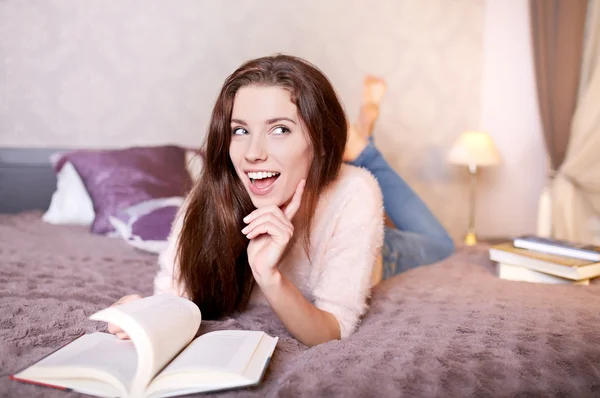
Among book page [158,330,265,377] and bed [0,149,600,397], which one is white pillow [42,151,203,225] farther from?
book page [158,330,265,377]

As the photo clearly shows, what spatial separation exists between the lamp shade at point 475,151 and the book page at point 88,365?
3.01m

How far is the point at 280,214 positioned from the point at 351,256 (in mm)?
283

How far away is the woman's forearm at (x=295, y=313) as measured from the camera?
1276 millimetres

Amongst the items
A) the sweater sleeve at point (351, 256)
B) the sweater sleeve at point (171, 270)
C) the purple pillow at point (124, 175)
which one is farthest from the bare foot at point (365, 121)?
the sweater sleeve at point (171, 270)

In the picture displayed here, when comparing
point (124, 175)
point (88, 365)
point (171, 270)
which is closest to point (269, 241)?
point (171, 270)

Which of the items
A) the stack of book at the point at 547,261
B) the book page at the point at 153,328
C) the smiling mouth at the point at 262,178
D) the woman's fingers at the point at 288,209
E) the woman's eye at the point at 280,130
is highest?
the woman's eye at the point at 280,130

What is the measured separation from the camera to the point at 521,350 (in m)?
1.19

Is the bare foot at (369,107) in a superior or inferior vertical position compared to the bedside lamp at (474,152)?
superior

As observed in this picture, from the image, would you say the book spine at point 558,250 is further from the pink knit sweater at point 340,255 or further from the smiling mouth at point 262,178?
the smiling mouth at point 262,178

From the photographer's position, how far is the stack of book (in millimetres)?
1851

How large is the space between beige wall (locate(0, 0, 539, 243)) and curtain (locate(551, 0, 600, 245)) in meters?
0.67

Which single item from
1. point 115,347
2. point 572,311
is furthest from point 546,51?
point 115,347

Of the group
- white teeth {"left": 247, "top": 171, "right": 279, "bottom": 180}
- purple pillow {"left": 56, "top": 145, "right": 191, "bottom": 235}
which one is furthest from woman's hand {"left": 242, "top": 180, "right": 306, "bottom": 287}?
purple pillow {"left": 56, "top": 145, "right": 191, "bottom": 235}

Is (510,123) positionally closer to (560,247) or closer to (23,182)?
(560,247)
